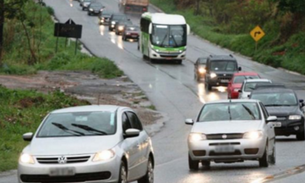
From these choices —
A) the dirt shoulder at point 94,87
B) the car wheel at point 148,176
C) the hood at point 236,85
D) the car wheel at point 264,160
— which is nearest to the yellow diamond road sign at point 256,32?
the dirt shoulder at point 94,87

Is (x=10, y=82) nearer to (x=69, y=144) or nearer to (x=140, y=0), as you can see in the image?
(x=69, y=144)

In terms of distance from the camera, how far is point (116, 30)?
9331 cm

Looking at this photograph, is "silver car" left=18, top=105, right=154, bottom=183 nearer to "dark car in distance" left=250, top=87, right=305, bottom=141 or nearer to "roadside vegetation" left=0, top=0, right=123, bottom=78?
"dark car in distance" left=250, top=87, right=305, bottom=141

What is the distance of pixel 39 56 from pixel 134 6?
43.5m

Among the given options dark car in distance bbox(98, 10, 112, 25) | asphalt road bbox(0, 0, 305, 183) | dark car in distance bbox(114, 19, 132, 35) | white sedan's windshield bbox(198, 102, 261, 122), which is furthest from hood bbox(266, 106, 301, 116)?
dark car in distance bbox(98, 10, 112, 25)

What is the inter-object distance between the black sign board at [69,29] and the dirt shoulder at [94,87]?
181 inches

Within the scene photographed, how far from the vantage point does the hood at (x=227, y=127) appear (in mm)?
19922

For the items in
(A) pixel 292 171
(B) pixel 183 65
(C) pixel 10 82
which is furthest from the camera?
(B) pixel 183 65

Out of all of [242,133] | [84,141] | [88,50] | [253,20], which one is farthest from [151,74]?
[84,141]

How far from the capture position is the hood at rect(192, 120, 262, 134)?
19.9 meters

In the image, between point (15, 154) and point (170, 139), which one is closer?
point (15, 154)

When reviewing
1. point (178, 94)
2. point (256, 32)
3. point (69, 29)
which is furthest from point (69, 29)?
point (178, 94)

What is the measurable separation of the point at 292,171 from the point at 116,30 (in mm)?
74792

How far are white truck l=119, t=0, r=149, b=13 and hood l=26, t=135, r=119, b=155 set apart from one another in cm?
9433
